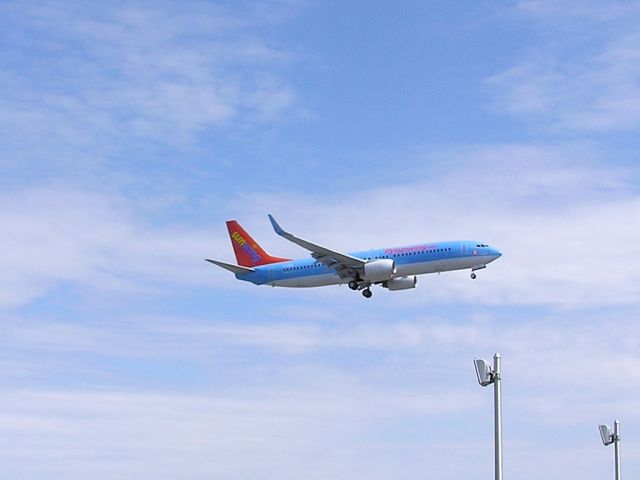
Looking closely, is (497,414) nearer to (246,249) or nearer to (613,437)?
(613,437)

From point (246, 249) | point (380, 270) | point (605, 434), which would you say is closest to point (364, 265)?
point (380, 270)

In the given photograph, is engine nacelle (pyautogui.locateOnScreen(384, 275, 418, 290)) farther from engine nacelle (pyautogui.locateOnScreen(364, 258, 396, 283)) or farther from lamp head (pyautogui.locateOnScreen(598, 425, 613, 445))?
lamp head (pyautogui.locateOnScreen(598, 425, 613, 445))

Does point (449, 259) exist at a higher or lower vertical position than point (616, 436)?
higher

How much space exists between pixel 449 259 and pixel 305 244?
39.7ft

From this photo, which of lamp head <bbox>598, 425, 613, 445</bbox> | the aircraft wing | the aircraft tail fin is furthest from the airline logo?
lamp head <bbox>598, 425, 613, 445</bbox>

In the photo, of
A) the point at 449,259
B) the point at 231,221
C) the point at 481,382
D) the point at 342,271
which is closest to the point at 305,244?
the point at 342,271

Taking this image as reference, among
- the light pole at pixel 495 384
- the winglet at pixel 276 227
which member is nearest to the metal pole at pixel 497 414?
the light pole at pixel 495 384

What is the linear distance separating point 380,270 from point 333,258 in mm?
4253

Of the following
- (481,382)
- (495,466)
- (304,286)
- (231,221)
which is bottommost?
(495,466)

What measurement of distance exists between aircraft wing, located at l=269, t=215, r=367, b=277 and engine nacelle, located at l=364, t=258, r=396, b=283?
1.06m

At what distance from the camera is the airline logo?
339 ft

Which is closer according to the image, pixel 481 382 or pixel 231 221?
pixel 481 382

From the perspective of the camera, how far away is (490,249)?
8881 centimetres

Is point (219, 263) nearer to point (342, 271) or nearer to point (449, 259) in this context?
point (342, 271)
